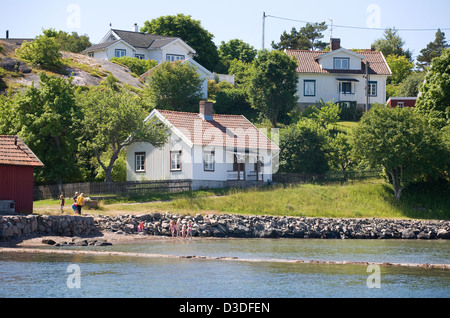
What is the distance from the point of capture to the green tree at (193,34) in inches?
3716

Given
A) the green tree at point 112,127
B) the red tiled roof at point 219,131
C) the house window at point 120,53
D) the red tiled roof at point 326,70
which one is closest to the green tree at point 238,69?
the red tiled roof at point 326,70

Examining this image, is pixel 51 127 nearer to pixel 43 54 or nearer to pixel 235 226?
pixel 235 226

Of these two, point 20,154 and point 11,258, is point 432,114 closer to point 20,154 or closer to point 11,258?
point 20,154

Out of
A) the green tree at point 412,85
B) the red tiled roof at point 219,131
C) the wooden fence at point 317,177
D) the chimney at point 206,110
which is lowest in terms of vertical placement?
the wooden fence at point 317,177

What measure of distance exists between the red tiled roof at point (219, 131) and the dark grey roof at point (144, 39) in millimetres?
38002

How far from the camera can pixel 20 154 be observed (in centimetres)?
3597

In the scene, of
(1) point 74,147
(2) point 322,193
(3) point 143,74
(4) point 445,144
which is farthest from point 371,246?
(3) point 143,74

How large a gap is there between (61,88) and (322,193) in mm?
21088

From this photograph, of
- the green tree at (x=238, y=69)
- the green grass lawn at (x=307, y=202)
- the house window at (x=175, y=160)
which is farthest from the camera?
the green tree at (x=238, y=69)

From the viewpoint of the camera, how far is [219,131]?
51.7 metres

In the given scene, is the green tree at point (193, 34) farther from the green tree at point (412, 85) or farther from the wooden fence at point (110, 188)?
the wooden fence at point (110, 188)

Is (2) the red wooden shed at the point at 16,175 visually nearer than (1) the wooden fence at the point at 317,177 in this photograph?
Yes

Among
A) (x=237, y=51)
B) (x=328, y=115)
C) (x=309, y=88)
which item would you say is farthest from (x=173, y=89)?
(x=237, y=51)
